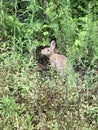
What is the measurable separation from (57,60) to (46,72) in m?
0.42

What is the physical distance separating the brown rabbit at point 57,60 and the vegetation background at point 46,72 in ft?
0.36

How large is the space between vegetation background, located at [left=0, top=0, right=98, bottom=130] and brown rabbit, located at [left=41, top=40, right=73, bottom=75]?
0.36ft

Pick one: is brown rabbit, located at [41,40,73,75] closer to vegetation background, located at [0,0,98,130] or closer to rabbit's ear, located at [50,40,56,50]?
rabbit's ear, located at [50,40,56,50]

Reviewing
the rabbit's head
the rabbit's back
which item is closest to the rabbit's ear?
the rabbit's head

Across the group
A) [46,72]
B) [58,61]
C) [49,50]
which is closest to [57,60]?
[58,61]

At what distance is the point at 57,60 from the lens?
6.54 meters

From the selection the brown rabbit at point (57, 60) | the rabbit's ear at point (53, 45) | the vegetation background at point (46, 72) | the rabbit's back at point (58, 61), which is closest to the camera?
the vegetation background at point (46, 72)

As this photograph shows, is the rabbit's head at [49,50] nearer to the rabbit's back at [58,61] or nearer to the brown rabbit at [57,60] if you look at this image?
the brown rabbit at [57,60]

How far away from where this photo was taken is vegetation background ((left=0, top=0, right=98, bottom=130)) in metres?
4.85

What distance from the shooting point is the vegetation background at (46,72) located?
485cm

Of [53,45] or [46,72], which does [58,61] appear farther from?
[53,45]

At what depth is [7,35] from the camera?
23.1 ft

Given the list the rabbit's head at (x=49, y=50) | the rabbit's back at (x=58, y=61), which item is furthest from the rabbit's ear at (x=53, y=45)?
the rabbit's back at (x=58, y=61)

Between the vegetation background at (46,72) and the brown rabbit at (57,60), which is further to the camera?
the brown rabbit at (57,60)
